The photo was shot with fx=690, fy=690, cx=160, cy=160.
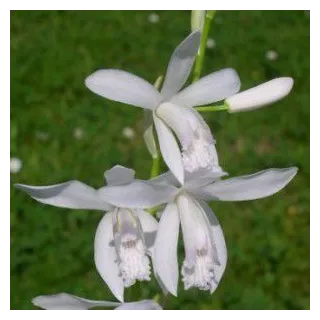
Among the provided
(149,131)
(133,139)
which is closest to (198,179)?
(149,131)

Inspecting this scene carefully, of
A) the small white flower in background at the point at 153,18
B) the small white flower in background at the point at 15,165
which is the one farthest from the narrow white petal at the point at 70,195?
the small white flower in background at the point at 153,18

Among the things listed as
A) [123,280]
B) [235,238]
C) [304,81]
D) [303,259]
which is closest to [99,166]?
[235,238]

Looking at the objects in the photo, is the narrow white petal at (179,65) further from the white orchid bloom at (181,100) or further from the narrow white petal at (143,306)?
the narrow white petal at (143,306)

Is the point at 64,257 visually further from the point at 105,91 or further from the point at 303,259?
the point at 105,91

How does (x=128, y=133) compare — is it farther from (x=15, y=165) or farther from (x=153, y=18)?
(x=153, y=18)

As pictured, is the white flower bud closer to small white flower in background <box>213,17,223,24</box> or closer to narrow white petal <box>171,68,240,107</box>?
narrow white petal <box>171,68,240,107</box>
